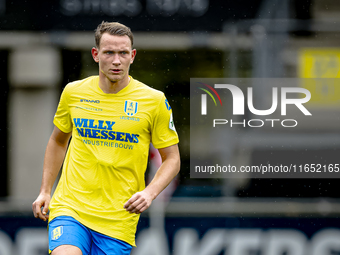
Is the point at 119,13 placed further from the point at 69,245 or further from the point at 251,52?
the point at 69,245

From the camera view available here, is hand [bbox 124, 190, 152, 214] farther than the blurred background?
No

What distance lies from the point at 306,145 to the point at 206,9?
1734 millimetres

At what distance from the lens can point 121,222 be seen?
3164 millimetres

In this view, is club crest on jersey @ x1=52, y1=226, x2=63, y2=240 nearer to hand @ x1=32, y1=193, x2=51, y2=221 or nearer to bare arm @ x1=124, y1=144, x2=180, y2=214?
hand @ x1=32, y1=193, x2=51, y2=221

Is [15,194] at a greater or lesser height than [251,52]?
lesser

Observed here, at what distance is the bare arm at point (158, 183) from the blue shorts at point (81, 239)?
0.46 metres

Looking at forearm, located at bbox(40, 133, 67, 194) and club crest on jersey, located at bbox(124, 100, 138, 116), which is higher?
club crest on jersey, located at bbox(124, 100, 138, 116)

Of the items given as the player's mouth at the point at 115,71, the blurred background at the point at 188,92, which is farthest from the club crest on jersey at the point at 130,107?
the blurred background at the point at 188,92

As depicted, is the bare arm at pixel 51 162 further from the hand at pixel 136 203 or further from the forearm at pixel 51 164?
the hand at pixel 136 203

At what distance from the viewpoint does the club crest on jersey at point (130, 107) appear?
3.15 m

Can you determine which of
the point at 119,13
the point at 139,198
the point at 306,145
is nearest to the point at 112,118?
the point at 139,198

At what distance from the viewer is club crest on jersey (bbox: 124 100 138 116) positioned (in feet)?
10.3

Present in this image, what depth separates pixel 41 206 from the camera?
3.13m

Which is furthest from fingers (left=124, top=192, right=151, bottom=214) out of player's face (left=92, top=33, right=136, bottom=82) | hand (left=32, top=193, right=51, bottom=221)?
player's face (left=92, top=33, right=136, bottom=82)
